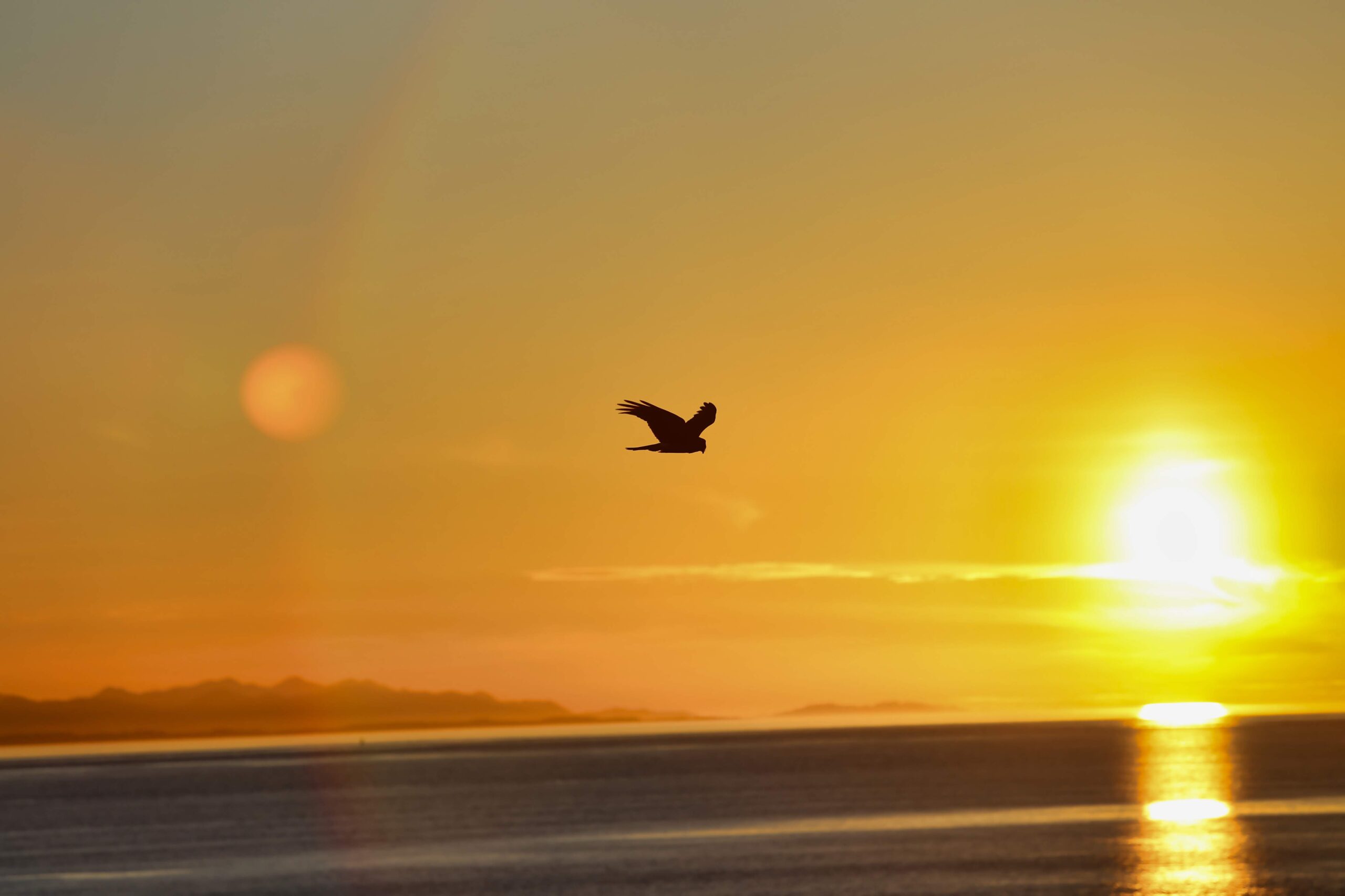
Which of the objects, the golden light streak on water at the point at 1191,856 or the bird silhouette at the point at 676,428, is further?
the golden light streak on water at the point at 1191,856

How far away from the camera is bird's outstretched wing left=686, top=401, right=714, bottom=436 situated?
35.2m

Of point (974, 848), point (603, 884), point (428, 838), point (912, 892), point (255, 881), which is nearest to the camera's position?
point (912, 892)

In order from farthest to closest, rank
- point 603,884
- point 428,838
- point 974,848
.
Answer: point 428,838 < point 974,848 < point 603,884

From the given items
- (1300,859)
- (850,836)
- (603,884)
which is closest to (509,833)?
(850,836)

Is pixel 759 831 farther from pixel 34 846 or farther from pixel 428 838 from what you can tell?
pixel 34 846

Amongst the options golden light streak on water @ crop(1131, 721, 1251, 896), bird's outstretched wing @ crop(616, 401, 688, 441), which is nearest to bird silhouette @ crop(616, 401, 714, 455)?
bird's outstretched wing @ crop(616, 401, 688, 441)

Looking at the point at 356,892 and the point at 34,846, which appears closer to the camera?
the point at 356,892

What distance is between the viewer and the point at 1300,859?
13862cm

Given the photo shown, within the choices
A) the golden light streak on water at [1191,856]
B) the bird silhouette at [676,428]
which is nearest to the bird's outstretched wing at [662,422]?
the bird silhouette at [676,428]

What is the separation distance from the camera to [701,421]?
35469 millimetres

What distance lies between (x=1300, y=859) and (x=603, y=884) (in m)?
63.9

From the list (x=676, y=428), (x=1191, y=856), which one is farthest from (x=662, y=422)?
(x=1191, y=856)

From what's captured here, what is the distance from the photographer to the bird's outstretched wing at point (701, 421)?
116ft

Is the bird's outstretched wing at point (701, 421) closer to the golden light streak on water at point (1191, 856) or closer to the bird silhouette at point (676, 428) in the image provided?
the bird silhouette at point (676, 428)
